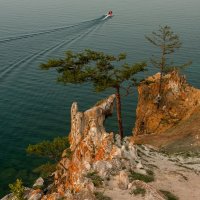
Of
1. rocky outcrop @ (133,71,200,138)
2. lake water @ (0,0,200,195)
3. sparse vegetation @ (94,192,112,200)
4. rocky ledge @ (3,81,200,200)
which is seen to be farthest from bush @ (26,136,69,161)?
sparse vegetation @ (94,192,112,200)

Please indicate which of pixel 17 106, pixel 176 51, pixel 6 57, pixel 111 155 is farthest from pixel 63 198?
pixel 176 51

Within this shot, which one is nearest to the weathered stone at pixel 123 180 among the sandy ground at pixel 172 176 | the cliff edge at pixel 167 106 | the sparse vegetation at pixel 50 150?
the sandy ground at pixel 172 176

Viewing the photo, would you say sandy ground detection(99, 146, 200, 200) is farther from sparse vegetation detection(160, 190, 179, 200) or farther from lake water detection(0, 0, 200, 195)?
lake water detection(0, 0, 200, 195)

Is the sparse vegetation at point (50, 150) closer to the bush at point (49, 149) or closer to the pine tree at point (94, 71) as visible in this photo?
the bush at point (49, 149)

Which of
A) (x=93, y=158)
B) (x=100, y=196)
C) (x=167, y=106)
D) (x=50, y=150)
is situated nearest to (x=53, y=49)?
(x=167, y=106)

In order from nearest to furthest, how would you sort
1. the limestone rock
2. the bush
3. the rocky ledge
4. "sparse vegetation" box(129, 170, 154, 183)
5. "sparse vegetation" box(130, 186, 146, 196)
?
the limestone rock → "sparse vegetation" box(130, 186, 146, 196) → the rocky ledge → "sparse vegetation" box(129, 170, 154, 183) → the bush

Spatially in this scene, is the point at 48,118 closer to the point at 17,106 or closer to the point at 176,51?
the point at 17,106

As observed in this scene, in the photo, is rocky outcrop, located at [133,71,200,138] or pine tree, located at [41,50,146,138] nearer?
pine tree, located at [41,50,146,138]
